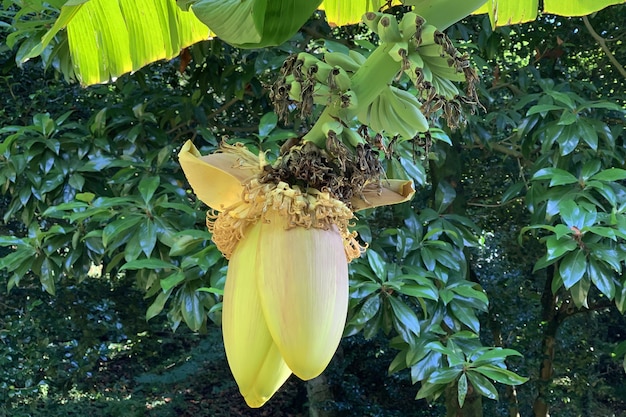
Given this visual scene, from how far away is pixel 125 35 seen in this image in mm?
928

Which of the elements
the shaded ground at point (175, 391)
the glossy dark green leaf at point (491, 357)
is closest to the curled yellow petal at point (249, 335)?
the glossy dark green leaf at point (491, 357)

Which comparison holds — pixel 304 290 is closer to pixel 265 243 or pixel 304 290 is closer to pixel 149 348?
pixel 265 243

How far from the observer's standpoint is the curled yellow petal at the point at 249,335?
45cm

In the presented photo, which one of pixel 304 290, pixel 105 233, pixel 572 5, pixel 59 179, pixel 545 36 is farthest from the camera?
pixel 545 36

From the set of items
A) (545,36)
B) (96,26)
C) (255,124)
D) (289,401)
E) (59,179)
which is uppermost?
(96,26)

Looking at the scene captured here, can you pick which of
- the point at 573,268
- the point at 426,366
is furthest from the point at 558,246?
the point at 426,366

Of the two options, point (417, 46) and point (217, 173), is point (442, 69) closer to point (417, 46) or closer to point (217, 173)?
point (417, 46)

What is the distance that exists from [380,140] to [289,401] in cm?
331

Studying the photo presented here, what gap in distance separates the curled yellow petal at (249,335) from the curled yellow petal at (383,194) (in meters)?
0.09

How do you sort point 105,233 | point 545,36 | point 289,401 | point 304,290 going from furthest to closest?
point 289,401 → point 545,36 → point 105,233 → point 304,290

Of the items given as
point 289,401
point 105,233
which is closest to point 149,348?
point 289,401

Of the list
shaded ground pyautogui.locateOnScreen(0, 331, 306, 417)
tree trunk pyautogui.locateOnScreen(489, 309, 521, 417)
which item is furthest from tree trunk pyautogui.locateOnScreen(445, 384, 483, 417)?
shaded ground pyautogui.locateOnScreen(0, 331, 306, 417)

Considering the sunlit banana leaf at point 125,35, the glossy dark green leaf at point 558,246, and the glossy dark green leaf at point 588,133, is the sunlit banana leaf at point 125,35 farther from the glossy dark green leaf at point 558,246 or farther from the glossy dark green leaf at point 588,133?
the glossy dark green leaf at point 588,133

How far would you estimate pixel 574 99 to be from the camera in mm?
1541
